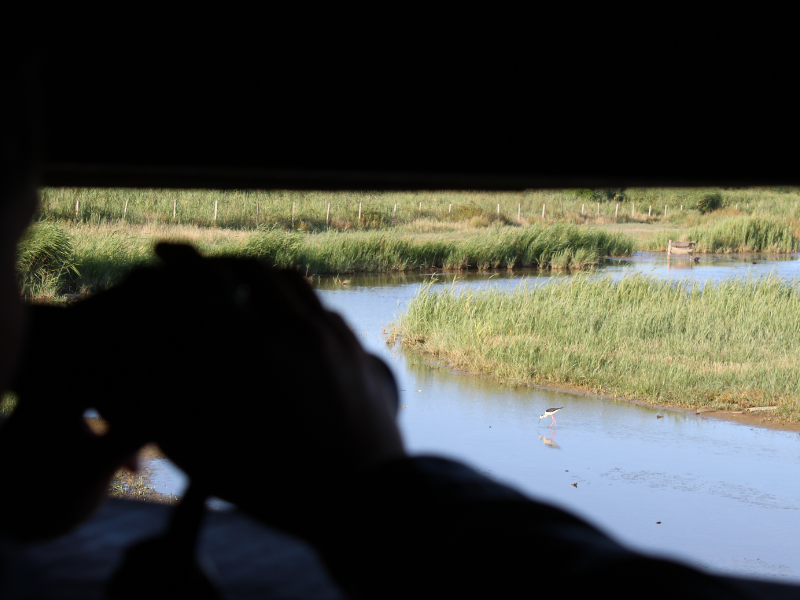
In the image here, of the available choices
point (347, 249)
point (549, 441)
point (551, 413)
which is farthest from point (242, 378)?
point (347, 249)

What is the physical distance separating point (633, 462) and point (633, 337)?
290cm

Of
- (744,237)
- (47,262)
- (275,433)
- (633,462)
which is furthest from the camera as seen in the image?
(744,237)

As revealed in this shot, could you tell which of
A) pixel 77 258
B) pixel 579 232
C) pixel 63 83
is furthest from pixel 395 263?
pixel 63 83

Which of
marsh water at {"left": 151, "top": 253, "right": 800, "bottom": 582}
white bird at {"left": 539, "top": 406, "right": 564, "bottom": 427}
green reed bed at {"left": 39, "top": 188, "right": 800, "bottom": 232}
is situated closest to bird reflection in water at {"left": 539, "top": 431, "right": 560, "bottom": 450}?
marsh water at {"left": 151, "top": 253, "right": 800, "bottom": 582}

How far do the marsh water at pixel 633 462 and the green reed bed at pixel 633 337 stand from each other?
339mm

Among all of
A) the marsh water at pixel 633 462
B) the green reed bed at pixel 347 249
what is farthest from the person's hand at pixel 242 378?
the green reed bed at pixel 347 249

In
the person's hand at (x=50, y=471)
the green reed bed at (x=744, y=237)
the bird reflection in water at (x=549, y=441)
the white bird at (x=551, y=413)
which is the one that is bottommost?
the bird reflection in water at (x=549, y=441)

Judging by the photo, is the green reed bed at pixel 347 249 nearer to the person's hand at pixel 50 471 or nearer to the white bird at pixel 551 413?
the white bird at pixel 551 413

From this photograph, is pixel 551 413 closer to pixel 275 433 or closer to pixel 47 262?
pixel 275 433

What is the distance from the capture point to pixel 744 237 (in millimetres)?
21078

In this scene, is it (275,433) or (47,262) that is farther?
(47,262)

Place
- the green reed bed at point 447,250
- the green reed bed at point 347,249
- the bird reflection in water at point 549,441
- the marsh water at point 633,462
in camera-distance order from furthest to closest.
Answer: the green reed bed at point 447,250, the green reed bed at point 347,249, the bird reflection in water at point 549,441, the marsh water at point 633,462

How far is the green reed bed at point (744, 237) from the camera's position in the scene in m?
21.0

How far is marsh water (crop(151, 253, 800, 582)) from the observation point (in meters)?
4.71
